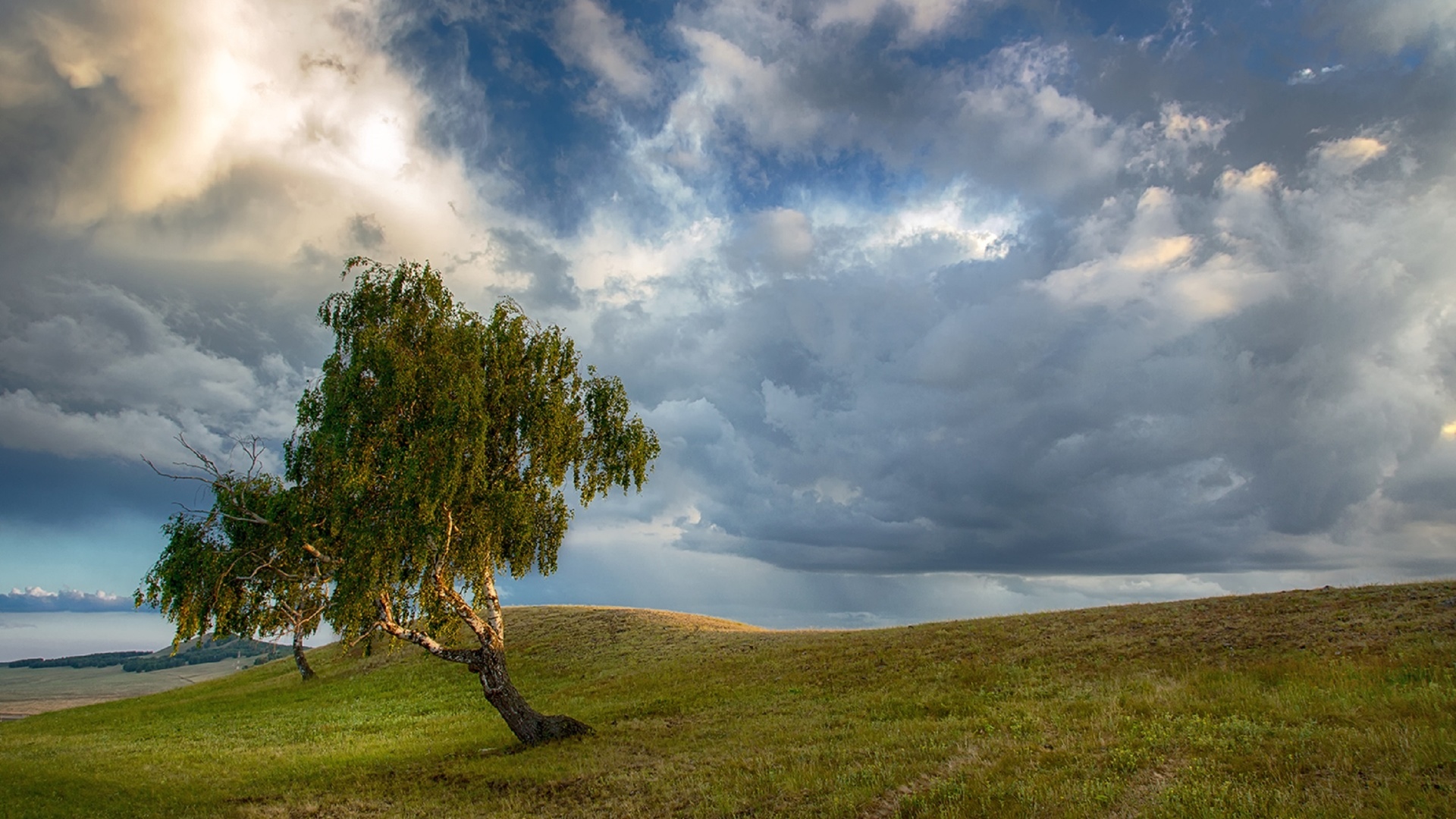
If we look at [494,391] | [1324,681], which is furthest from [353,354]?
[1324,681]

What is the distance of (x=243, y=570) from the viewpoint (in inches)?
999

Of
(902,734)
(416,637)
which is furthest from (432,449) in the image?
(902,734)

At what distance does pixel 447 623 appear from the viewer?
87.1 feet

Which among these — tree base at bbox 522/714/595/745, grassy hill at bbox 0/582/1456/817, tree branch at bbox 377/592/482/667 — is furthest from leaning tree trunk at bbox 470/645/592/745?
grassy hill at bbox 0/582/1456/817

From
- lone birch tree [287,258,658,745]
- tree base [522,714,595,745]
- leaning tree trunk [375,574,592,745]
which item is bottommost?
tree base [522,714,595,745]

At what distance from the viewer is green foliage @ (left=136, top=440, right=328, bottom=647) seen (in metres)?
24.2

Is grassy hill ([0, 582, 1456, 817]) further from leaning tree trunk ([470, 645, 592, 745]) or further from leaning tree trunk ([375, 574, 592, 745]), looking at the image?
leaning tree trunk ([375, 574, 592, 745])

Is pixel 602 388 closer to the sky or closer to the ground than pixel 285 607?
closer to the sky

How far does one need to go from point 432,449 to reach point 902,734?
1824 centimetres

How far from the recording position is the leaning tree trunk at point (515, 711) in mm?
27359

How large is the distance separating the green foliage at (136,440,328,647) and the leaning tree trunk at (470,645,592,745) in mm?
6467

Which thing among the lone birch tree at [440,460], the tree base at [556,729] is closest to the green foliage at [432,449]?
the lone birch tree at [440,460]

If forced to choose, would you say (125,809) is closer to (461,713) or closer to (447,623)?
(447,623)

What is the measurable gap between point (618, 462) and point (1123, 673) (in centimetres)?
2148
